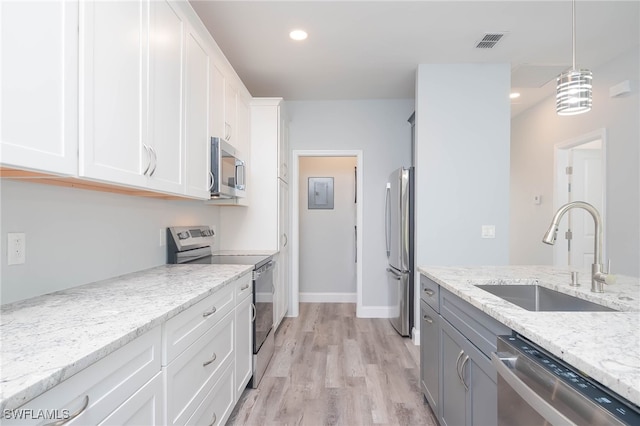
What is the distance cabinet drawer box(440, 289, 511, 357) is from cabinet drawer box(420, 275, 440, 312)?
0.09 meters

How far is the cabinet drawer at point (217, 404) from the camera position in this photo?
4.77 feet

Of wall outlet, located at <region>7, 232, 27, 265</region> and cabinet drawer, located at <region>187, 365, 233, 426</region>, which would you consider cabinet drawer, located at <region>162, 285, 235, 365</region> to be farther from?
wall outlet, located at <region>7, 232, 27, 265</region>

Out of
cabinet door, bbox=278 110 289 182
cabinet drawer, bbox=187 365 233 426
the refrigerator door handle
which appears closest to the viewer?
cabinet drawer, bbox=187 365 233 426

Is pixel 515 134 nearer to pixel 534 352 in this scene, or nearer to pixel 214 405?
pixel 534 352

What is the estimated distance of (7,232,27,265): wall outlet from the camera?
3.93 ft

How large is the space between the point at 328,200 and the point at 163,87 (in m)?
3.46

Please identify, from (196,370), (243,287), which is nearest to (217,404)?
(196,370)

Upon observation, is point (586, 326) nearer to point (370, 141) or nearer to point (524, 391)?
point (524, 391)

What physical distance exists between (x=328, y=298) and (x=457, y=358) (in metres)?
3.45

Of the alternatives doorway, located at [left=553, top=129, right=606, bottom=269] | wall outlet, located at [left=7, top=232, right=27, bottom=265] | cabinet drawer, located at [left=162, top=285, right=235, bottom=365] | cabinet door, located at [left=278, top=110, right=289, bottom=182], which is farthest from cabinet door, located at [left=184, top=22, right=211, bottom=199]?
doorway, located at [left=553, top=129, right=606, bottom=269]

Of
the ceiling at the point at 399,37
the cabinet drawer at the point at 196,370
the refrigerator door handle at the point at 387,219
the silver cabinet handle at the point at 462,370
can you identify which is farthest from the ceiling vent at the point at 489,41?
the cabinet drawer at the point at 196,370

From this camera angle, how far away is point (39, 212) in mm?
1323

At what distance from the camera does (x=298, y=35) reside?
263cm

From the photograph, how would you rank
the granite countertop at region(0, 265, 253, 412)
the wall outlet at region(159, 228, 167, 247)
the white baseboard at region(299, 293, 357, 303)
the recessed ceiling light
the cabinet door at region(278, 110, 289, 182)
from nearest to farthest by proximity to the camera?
the granite countertop at region(0, 265, 253, 412) → the wall outlet at region(159, 228, 167, 247) → the recessed ceiling light → the cabinet door at region(278, 110, 289, 182) → the white baseboard at region(299, 293, 357, 303)
